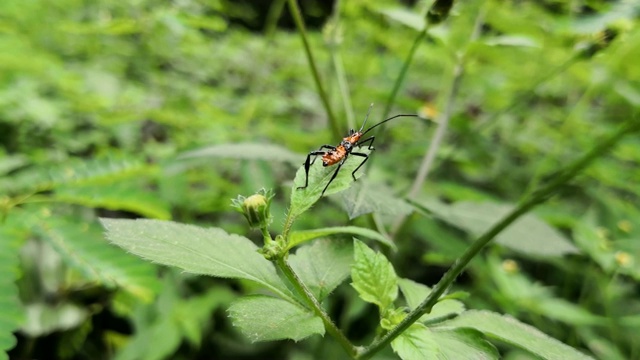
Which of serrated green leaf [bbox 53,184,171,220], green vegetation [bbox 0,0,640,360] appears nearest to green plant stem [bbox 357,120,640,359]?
green vegetation [bbox 0,0,640,360]

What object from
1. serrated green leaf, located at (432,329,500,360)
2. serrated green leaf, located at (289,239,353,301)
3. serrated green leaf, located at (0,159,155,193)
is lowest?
serrated green leaf, located at (0,159,155,193)

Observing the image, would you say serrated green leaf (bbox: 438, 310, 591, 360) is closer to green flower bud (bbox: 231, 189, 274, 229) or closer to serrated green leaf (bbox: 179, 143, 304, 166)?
green flower bud (bbox: 231, 189, 274, 229)

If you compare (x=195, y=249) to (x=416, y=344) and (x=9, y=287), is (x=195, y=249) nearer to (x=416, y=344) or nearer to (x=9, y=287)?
(x=416, y=344)

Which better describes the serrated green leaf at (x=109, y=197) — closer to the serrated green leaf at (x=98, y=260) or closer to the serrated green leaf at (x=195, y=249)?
the serrated green leaf at (x=98, y=260)

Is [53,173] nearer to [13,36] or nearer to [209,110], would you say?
[209,110]

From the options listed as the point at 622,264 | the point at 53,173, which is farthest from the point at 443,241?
the point at 53,173

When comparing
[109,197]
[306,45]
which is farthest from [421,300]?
[109,197]
